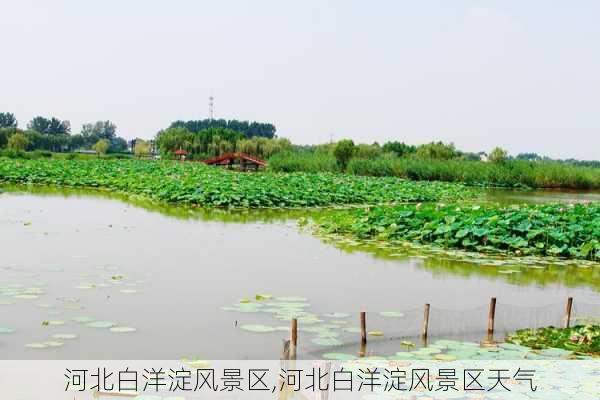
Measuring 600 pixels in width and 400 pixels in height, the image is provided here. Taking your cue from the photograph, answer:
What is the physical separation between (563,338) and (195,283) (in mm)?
3553

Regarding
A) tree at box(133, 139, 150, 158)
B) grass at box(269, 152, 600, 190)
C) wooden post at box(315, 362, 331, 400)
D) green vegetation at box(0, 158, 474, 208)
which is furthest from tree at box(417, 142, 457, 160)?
wooden post at box(315, 362, 331, 400)

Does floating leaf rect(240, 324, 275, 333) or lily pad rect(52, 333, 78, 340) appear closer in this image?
lily pad rect(52, 333, 78, 340)

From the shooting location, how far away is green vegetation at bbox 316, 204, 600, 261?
973 cm

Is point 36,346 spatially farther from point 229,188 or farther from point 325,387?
point 229,188

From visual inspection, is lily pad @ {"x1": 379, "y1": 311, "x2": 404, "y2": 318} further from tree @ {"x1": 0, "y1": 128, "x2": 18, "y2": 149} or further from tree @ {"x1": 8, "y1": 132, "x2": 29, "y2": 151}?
tree @ {"x1": 0, "y1": 128, "x2": 18, "y2": 149}

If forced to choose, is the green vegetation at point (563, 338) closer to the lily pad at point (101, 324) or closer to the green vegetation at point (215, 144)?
the lily pad at point (101, 324)

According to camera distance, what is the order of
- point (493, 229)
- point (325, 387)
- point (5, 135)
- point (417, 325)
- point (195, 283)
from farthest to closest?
point (5, 135) → point (493, 229) → point (195, 283) → point (417, 325) → point (325, 387)

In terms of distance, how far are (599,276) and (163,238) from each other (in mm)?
5952

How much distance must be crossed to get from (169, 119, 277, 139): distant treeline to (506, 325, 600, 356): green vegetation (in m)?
84.7

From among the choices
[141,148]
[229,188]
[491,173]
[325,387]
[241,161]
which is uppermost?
[141,148]

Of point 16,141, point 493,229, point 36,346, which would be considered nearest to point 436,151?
point 16,141

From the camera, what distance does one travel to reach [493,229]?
33.0 ft

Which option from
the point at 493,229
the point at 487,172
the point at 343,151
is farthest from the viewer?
the point at 343,151

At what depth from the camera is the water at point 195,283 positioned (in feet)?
16.3
